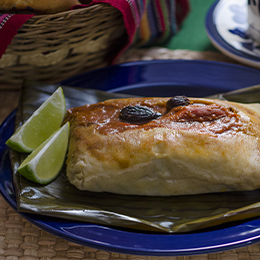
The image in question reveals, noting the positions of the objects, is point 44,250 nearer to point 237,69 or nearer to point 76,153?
point 76,153

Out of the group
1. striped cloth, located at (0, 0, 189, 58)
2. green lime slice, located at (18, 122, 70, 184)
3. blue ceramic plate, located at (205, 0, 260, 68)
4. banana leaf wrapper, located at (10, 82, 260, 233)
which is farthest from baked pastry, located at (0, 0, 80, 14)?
blue ceramic plate, located at (205, 0, 260, 68)

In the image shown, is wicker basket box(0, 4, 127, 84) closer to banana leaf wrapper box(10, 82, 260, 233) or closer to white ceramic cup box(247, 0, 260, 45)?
banana leaf wrapper box(10, 82, 260, 233)

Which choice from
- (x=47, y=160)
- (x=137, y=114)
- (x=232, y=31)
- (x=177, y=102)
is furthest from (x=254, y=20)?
(x=47, y=160)

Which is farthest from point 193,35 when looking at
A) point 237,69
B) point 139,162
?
point 139,162

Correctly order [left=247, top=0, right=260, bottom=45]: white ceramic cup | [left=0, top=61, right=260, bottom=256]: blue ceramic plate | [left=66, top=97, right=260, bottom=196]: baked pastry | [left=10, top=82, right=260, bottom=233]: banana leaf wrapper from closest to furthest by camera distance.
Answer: [left=0, top=61, right=260, bottom=256]: blue ceramic plate
[left=10, top=82, right=260, bottom=233]: banana leaf wrapper
[left=66, top=97, right=260, bottom=196]: baked pastry
[left=247, top=0, right=260, bottom=45]: white ceramic cup

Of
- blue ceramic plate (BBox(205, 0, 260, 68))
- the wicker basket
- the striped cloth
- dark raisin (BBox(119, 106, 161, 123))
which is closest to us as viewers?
dark raisin (BBox(119, 106, 161, 123))

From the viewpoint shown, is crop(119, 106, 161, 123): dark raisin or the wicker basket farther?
the wicker basket
